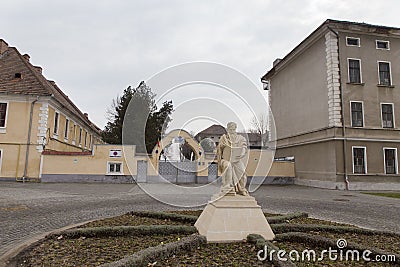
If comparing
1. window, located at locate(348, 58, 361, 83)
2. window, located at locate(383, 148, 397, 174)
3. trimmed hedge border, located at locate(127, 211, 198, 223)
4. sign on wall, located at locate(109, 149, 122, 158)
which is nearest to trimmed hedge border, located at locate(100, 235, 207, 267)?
trimmed hedge border, located at locate(127, 211, 198, 223)

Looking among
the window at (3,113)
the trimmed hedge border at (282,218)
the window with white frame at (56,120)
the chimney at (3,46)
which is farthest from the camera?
the chimney at (3,46)

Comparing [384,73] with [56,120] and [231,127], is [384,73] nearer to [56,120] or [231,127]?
[231,127]

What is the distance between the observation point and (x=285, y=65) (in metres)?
28.9

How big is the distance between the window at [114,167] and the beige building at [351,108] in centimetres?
1540

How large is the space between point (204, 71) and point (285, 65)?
26.0 metres

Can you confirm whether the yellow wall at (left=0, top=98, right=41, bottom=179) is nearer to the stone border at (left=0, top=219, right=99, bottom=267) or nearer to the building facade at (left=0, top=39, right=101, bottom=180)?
the building facade at (left=0, top=39, right=101, bottom=180)

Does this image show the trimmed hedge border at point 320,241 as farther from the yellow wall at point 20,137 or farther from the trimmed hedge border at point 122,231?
the yellow wall at point 20,137

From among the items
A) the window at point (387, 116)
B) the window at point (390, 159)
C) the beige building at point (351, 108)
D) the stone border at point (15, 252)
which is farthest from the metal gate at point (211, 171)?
the window at point (387, 116)

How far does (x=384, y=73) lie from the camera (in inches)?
921

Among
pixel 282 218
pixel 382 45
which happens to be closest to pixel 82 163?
pixel 282 218

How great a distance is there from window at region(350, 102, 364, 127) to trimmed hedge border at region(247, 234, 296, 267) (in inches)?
767

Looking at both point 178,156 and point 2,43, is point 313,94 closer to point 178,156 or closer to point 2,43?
point 178,156

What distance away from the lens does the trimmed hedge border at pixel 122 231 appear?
6039mm

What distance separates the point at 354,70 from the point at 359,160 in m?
7.03
